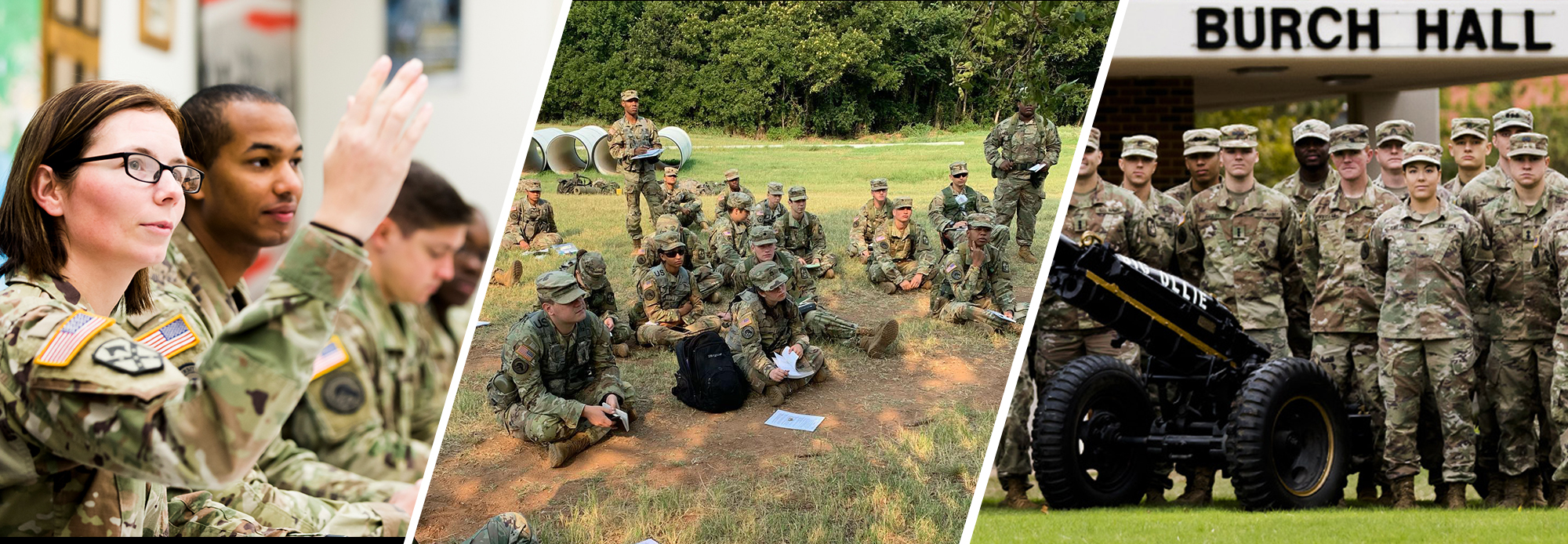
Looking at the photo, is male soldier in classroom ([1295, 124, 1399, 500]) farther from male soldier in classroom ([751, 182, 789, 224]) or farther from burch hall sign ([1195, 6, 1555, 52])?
male soldier in classroom ([751, 182, 789, 224])

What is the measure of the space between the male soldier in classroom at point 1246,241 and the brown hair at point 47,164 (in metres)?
5.23

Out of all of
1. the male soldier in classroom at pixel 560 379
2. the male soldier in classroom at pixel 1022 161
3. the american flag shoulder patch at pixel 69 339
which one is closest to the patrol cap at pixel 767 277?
the male soldier in classroom at pixel 560 379

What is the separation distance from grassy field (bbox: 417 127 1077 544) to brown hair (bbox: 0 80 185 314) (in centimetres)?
136

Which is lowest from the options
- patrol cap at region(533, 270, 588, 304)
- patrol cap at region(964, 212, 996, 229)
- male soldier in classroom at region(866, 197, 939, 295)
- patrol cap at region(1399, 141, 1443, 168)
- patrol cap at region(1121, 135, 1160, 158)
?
patrol cap at region(533, 270, 588, 304)

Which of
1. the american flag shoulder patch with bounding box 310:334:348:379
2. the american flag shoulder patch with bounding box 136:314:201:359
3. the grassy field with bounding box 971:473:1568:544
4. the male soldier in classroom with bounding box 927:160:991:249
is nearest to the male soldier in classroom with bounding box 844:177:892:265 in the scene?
the male soldier in classroom with bounding box 927:160:991:249

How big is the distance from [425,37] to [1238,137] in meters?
4.13

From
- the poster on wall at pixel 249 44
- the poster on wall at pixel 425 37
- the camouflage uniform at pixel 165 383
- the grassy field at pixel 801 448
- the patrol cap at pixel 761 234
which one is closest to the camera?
the camouflage uniform at pixel 165 383

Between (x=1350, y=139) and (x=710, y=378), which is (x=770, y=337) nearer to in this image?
(x=710, y=378)

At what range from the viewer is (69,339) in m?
2.31

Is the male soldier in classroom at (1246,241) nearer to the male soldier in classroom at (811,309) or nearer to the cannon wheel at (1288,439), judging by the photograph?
the cannon wheel at (1288,439)

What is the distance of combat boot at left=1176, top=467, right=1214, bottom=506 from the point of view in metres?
5.86

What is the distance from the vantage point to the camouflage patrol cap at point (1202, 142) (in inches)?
263

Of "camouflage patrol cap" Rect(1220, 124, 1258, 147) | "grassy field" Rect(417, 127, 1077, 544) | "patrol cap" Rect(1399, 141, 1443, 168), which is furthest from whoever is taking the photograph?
"camouflage patrol cap" Rect(1220, 124, 1258, 147)

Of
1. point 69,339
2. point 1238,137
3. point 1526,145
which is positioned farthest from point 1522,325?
point 69,339
